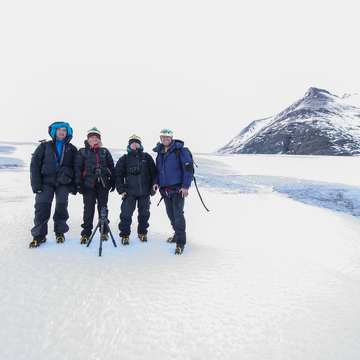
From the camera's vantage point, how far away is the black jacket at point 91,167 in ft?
12.8

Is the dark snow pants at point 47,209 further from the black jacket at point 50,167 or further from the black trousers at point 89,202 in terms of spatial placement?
the black trousers at point 89,202

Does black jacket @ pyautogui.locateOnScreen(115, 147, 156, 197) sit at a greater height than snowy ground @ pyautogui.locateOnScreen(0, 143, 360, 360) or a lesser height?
greater

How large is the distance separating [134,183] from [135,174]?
0.18 metres

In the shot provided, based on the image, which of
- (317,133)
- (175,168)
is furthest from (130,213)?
(317,133)

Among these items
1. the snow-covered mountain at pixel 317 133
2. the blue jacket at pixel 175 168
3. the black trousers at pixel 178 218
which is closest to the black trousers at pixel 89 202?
the blue jacket at pixel 175 168

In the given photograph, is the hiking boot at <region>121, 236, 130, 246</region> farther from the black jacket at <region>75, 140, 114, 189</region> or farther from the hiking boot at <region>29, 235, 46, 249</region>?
the hiking boot at <region>29, 235, 46, 249</region>

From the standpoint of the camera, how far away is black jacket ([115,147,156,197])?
159 inches

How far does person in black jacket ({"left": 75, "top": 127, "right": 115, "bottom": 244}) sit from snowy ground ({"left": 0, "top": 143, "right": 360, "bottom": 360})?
19.0 inches

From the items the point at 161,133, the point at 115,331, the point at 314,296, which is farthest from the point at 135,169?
the point at 314,296

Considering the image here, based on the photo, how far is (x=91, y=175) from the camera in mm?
3922

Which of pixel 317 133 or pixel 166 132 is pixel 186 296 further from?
pixel 317 133

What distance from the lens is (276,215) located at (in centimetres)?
591

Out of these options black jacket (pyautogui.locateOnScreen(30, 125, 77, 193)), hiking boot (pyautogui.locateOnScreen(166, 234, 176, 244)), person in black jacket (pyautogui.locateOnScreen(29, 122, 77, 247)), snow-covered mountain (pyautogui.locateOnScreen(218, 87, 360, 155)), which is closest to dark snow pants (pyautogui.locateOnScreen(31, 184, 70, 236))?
person in black jacket (pyautogui.locateOnScreen(29, 122, 77, 247))

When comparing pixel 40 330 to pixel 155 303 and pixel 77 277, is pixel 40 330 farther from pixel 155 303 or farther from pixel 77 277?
pixel 155 303
